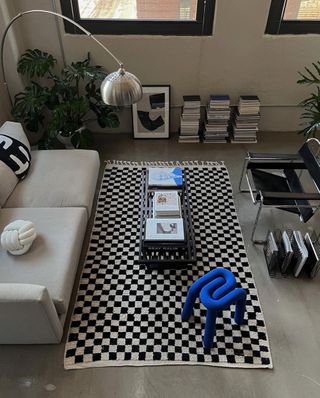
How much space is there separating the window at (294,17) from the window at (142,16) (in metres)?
0.62

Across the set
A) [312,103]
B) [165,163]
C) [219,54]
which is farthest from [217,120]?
[312,103]

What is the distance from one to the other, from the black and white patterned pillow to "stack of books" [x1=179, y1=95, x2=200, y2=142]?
70.4 inches

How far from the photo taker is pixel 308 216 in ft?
8.08

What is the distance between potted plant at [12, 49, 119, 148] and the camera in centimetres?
303

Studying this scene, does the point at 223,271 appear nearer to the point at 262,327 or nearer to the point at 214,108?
the point at 262,327

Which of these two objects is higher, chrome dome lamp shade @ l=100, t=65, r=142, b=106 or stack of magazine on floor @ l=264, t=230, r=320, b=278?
chrome dome lamp shade @ l=100, t=65, r=142, b=106

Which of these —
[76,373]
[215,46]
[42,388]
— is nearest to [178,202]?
[76,373]

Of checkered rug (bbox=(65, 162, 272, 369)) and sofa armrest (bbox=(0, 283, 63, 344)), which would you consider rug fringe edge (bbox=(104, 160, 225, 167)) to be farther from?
sofa armrest (bbox=(0, 283, 63, 344))

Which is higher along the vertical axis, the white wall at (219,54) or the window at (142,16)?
the window at (142,16)

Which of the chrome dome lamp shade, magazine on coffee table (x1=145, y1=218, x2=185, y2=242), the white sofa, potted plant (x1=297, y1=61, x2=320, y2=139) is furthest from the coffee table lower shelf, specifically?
potted plant (x1=297, y1=61, x2=320, y2=139)

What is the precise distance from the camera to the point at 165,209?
2.40m

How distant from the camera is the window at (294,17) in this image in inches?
123

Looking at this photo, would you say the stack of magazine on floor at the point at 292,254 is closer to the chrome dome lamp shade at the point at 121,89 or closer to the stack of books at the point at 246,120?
the chrome dome lamp shade at the point at 121,89

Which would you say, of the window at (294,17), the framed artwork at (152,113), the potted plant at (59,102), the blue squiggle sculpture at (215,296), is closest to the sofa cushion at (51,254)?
the blue squiggle sculpture at (215,296)
